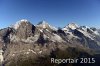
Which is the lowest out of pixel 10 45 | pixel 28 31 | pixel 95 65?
pixel 95 65

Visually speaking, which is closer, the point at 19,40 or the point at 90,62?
the point at 90,62

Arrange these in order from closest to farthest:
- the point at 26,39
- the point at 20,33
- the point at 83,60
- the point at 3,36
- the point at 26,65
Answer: the point at 83,60 → the point at 26,65 → the point at 3,36 → the point at 26,39 → the point at 20,33

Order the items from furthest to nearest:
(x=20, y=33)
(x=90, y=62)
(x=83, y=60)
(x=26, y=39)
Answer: (x=20, y=33), (x=26, y=39), (x=83, y=60), (x=90, y=62)

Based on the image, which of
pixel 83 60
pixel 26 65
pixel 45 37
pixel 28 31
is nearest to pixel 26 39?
pixel 28 31

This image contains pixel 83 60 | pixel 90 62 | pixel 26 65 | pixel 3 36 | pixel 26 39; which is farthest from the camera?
pixel 26 39

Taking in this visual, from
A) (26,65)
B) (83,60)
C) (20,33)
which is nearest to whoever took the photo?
(83,60)

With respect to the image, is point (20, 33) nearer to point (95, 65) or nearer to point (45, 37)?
point (45, 37)

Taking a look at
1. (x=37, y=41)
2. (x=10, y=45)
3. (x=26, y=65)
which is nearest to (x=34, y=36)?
(x=37, y=41)

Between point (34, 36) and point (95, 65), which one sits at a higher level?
point (34, 36)

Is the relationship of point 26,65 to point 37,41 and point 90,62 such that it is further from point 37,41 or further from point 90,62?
point 37,41
